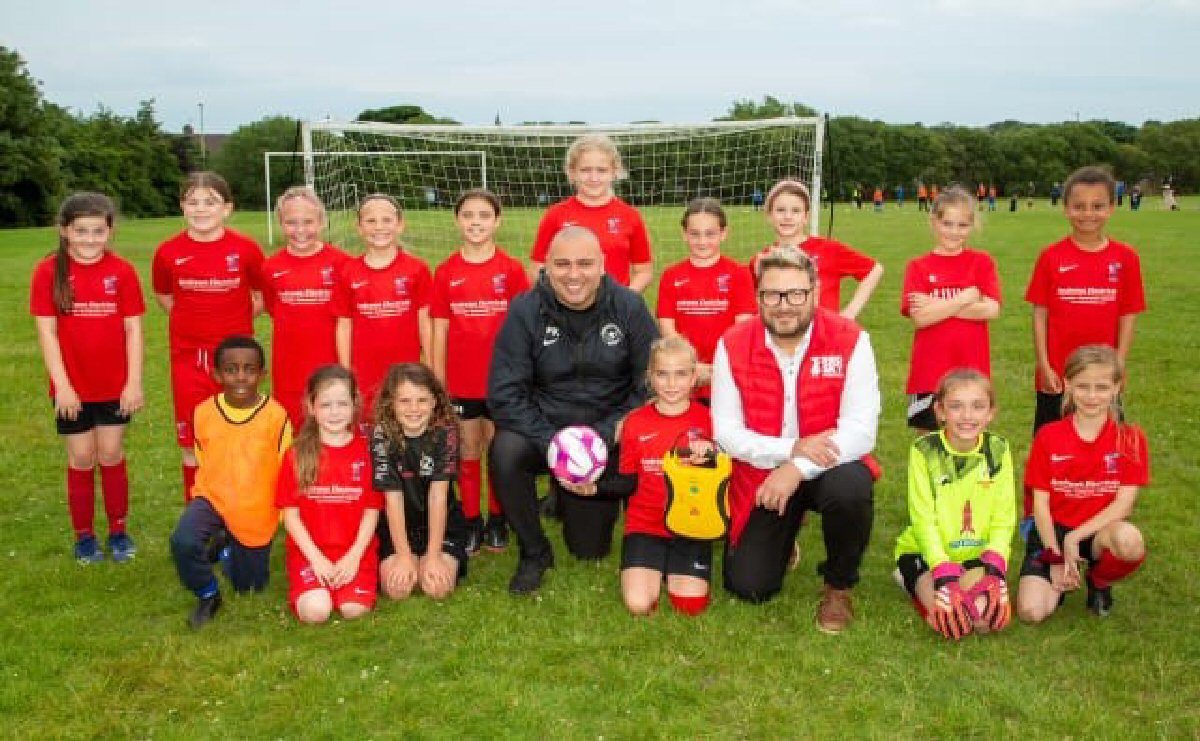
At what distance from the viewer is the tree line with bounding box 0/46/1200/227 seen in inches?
1757

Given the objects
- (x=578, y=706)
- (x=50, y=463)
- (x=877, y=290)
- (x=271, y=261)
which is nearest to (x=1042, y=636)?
(x=578, y=706)

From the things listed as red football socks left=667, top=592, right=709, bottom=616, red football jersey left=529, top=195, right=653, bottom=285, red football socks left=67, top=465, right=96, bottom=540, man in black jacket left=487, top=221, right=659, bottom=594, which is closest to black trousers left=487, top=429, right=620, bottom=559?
man in black jacket left=487, top=221, right=659, bottom=594

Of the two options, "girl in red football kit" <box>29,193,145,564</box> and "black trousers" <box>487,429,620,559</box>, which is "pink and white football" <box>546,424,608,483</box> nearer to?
"black trousers" <box>487,429,620,559</box>

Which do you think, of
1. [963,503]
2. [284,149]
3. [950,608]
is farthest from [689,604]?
[284,149]

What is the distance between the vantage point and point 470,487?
16.9 feet

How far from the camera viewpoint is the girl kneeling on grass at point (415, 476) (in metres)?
4.44

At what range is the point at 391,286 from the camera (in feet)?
16.6

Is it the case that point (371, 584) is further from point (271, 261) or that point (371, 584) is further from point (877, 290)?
point (877, 290)

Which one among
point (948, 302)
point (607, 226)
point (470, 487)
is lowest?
point (470, 487)

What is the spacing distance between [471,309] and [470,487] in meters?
0.93

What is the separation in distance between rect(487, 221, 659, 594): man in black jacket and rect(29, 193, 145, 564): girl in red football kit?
1.79 metres

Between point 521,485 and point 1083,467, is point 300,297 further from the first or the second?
point 1083,467

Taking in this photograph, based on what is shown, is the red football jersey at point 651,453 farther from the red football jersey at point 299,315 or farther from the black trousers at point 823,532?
the red football jersey at point 299,315

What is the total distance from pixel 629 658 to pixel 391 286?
7.49ft
